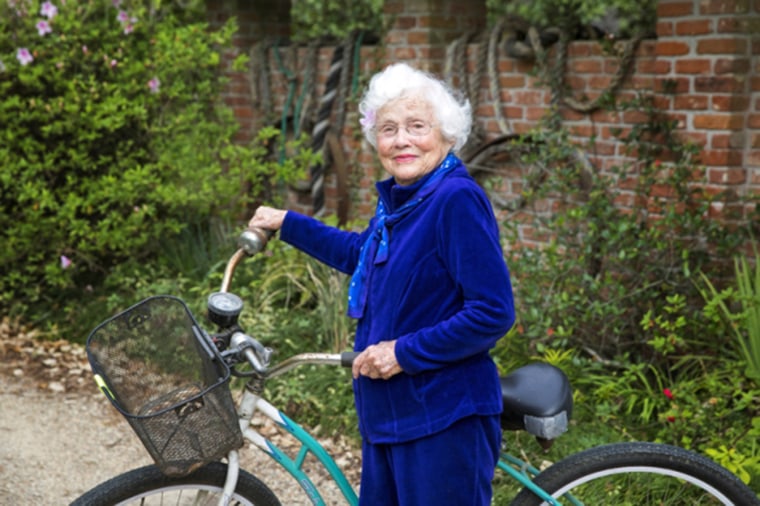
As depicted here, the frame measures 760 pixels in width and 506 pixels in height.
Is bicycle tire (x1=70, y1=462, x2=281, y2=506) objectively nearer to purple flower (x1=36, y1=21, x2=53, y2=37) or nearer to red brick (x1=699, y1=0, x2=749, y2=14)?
red brick (x1=699, y1=0, x2=749, y2=14)

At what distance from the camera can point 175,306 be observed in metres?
2.22

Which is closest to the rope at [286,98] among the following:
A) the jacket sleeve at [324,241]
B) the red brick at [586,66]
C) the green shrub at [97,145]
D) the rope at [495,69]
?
the green shrub at [97,145]

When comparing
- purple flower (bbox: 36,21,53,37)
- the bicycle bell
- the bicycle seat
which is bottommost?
the bicycle seat

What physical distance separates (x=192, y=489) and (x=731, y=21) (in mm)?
3162

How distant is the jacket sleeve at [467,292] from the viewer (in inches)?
84.0

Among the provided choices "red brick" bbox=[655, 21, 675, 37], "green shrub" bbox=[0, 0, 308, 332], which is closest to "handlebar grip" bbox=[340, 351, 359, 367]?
"red brick" bbox=[655, 21, 675, 37]

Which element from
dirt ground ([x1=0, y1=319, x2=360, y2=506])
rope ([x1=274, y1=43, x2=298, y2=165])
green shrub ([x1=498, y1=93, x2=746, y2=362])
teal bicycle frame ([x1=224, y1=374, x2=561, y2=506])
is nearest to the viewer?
teal bicycle frame ([x1=224, y1=374, x2=561, y2=506])

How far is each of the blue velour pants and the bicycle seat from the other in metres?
0.08

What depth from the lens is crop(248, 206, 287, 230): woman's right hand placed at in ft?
8.07

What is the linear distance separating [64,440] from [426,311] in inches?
106

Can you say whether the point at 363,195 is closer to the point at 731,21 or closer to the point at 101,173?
the point at 101,173

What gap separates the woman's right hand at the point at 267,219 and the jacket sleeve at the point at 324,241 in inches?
1.7

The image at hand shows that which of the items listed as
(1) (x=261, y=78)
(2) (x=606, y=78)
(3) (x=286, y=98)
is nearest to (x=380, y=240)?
(2) (x=606, y=78)

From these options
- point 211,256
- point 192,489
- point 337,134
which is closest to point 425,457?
point 192,489
